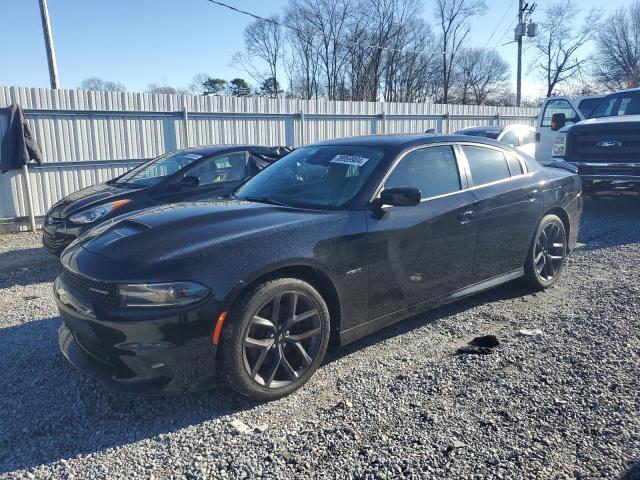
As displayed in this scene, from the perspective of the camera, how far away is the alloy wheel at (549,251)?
5.11 m

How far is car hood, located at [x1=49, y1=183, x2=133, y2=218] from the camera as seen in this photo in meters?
6.43

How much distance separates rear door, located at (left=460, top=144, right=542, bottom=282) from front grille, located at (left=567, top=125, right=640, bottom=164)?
5.29 meters

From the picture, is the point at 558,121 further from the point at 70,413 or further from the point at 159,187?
the point at 70,413

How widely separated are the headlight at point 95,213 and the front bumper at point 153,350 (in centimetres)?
373

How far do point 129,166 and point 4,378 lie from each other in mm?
8012

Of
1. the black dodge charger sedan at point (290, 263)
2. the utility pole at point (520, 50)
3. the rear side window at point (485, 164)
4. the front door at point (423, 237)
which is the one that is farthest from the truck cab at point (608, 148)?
the utility pole at point (520, 50)

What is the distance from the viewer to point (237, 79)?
186 feet

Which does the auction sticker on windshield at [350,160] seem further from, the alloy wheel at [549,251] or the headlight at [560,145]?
the headlight at [560,145]

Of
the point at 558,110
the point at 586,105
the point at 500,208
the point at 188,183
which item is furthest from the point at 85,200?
the point at 586,105

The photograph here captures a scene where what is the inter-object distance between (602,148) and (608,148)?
12 centimetres

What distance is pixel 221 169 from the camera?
7.25 metres

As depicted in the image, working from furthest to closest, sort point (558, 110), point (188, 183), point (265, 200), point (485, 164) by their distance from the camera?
1. point (558, 110)
2. point (188, 183)
3. point (485, 164)
4. point (265, 200)

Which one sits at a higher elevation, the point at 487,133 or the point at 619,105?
the point at 619,105

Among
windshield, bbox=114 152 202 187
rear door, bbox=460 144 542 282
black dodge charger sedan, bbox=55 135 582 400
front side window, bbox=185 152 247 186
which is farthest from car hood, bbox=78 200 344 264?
windshield, bbox=114 152 202 187
